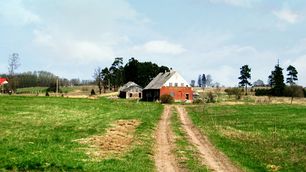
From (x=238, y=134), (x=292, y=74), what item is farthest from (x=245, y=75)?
(x=238, y=134)

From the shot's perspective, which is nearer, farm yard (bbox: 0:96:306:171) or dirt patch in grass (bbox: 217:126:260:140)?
farm yard (bbox: 0:96:306:171)

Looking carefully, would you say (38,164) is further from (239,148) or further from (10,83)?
(10,83)

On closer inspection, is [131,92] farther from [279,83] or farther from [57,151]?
[57,151]

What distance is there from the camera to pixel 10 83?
140125 millimetres

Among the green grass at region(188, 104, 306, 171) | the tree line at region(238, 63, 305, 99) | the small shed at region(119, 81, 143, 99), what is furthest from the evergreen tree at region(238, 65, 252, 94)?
the green grass at region(188, 104, 306, 171)

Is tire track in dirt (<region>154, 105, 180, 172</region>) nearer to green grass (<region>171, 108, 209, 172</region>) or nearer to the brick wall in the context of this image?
green grass (<region>171, 108, 209, 172</region>)

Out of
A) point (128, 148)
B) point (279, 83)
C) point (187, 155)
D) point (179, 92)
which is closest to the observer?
point (187, 155)

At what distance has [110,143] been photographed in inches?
1054

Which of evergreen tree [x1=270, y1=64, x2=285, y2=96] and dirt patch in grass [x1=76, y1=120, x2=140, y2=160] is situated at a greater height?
evergreen tree [x1=270, y1=64, x2=285, y2=96]

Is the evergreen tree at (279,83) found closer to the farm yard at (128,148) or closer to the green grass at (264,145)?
the green grass at (264,145)

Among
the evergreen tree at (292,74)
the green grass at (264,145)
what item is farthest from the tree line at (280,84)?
the green grass at (264,145)

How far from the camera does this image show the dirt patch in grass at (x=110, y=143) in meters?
23.0

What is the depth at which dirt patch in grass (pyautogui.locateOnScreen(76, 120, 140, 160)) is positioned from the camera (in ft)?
75.6

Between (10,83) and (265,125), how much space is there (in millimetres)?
110515
